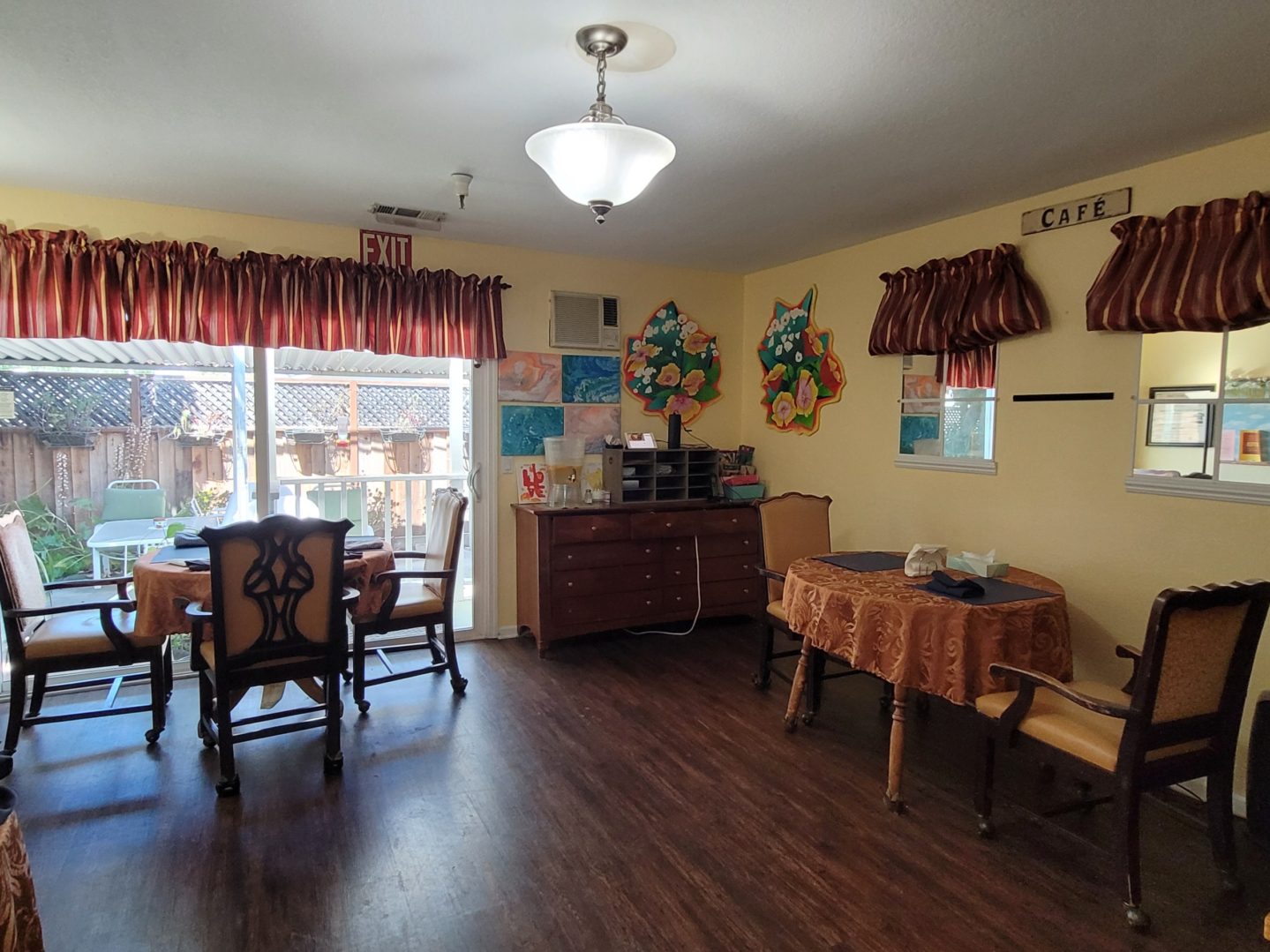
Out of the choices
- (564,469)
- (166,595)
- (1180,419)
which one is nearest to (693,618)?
(564,469)

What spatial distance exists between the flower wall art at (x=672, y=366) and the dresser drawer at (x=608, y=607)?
129 centimetres

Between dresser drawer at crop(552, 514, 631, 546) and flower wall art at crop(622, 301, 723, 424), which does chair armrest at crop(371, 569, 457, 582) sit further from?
flower wall art at crop(622, 301, 723, 424)

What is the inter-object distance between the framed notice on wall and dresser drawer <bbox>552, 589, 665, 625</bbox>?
2656mm

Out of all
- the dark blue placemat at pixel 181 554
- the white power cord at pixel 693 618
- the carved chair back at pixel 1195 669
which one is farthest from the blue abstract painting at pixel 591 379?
the carved chair back at pixel 1195 669

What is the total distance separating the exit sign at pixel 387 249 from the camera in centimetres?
396

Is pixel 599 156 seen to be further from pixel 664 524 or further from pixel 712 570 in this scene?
pixel 712 570

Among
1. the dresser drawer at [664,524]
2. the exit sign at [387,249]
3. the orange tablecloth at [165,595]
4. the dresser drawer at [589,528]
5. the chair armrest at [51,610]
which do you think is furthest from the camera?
the dresser drawer at [664,524]

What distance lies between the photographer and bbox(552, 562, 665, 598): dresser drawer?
4.11m

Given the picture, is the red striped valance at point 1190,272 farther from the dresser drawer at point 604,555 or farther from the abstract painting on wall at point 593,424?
the abstract painting on wall at point 593,424

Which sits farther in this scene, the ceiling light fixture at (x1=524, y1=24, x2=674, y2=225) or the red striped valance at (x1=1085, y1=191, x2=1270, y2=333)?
the red striped valance at (x1=1085, y1=191, x2=1270, y2=333)

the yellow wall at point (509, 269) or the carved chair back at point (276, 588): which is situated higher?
the yellow wall at point (509, 269)

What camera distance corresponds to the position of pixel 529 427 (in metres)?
4.46

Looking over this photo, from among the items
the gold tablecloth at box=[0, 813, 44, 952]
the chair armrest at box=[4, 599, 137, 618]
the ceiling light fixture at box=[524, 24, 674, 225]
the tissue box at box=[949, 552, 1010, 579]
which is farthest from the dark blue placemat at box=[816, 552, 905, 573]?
the chair armrest at box=[4, 599, 137, 618]

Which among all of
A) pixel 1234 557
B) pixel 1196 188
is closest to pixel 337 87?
pixel 1196 188
